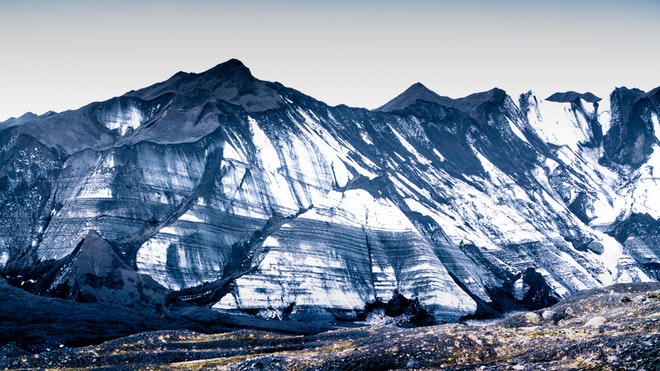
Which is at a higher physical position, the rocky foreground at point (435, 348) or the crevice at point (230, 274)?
the crevice at point (230, 274)

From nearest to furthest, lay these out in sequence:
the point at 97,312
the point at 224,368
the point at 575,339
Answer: the point at 575,339
the point at 224,368
the point at 97,312

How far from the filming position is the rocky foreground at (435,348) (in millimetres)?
61750

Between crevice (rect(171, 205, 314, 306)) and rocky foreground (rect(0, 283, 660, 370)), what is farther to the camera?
crevice (rect(171, 205, 314, 306))

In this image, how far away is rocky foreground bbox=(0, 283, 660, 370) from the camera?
203 feet

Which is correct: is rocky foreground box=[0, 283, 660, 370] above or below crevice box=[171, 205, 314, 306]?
below

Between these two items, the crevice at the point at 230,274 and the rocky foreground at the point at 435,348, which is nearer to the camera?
the rocky foreground at the point at 435,348

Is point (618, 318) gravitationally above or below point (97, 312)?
below

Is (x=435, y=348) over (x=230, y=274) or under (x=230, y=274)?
under

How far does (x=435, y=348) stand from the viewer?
256 feet

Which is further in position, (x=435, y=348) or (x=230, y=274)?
(x=230, y=274)

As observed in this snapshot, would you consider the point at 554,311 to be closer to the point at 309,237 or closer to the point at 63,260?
the point at 309,237

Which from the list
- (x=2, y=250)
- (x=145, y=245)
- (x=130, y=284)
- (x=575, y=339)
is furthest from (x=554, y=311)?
(x=2, y=250)

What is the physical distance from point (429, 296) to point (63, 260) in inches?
3104

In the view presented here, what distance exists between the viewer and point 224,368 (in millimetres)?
84312
